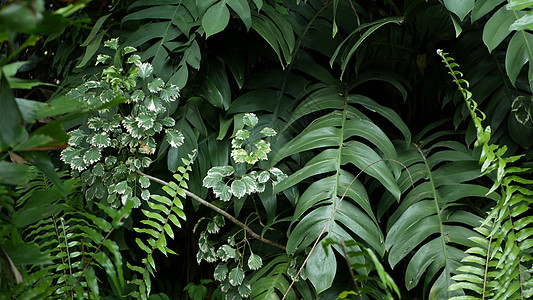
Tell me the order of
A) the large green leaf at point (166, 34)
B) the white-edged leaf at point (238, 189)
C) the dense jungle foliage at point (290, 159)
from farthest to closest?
the large green leaf at point (166, 34) → the white-edged leaf at point (238, 189) → the dense jungle foliage at point (290, 159)

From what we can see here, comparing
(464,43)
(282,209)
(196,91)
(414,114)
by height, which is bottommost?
(282,209)

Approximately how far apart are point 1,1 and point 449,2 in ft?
5.16

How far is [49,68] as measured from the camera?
6.30ft

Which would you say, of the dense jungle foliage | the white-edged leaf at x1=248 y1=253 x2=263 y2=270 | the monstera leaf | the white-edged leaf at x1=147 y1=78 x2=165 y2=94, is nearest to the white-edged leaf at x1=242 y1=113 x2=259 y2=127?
the dense jungle foliage

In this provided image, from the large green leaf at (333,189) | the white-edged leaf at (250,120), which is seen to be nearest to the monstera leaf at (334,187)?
the large green leaf at (333,189)

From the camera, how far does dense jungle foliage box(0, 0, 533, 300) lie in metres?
1.05

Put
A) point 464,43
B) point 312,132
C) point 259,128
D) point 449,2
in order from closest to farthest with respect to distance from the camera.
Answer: point 449,2 → point 312,132 → point 259,128 → point 464,43

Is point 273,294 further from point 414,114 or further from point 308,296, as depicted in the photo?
point 414,114

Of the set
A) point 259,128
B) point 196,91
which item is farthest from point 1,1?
point 259,128

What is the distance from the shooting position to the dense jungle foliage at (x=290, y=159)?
1.05 m

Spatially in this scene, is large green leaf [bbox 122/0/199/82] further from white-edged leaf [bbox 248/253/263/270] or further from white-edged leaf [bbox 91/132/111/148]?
white-edged leaf [bbox 248/253/263/270]

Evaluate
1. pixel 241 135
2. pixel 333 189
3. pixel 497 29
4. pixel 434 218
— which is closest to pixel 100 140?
pixel 241 135

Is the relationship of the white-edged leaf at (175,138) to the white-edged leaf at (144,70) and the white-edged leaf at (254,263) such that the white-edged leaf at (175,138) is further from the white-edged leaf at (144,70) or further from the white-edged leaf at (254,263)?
the white-edged leaf at (254,263)

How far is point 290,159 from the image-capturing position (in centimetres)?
140
